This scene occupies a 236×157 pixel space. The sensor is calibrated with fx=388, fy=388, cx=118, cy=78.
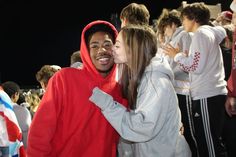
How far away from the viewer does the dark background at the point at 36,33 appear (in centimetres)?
2272

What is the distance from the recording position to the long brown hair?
2.58 m

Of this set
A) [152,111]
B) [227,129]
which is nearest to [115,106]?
[152,111]

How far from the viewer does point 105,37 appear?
2.71 m

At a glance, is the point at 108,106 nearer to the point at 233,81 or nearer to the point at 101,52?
the point at 101,52

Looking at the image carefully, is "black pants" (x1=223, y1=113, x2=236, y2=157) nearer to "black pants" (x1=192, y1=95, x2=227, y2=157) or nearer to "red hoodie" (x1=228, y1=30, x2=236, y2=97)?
"black pants" (x1=192, y1=95, x2=227, y2=157)

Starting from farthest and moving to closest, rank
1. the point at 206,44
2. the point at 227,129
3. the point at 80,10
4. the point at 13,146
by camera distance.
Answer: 1. the point at 80,10
2. the point at 227,129
3. the point at 206,44
4. the point at 13,146

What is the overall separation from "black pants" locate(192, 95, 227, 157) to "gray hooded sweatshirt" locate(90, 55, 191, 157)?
1.21 metres

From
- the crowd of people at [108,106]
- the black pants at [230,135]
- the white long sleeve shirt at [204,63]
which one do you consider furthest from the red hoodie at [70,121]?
the black pants at [230,135]

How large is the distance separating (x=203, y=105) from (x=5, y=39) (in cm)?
2081

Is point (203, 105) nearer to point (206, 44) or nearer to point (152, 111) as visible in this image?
point (206, 44)

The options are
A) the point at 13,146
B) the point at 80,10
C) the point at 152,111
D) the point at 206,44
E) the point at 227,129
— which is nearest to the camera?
the point at 152,111

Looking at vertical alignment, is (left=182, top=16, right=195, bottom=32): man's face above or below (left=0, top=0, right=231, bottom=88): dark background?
above

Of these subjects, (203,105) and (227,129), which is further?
(227,129)

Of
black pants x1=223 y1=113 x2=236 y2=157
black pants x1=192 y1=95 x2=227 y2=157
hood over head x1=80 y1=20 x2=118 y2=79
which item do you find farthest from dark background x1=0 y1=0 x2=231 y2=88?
hood over head x1=80 y1=20 x2=118 y2=79
